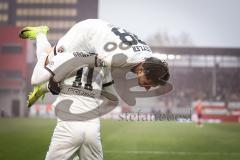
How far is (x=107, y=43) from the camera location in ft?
12.6

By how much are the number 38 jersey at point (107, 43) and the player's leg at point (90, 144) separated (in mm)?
705

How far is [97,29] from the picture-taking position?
12.9ft

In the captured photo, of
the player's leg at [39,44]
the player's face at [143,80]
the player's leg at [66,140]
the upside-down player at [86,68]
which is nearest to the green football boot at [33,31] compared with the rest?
the player's leg at [39,44]

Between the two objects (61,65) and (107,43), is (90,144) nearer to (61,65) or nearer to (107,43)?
(61,65)

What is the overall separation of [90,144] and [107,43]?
99cm

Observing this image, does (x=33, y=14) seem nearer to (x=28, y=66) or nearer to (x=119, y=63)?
(x=28, y=66)

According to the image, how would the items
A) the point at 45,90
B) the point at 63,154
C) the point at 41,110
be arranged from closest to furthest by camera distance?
the point at 63,154
the point at 45,90
the point at 41,110

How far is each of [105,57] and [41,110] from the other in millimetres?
42432

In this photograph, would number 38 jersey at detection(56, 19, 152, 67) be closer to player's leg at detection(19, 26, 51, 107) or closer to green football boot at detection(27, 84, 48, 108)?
player's leg at detection(19, 26, 51, 107)

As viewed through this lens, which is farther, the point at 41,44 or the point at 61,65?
the point at 41,44

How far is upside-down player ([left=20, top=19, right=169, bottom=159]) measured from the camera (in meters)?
3.82

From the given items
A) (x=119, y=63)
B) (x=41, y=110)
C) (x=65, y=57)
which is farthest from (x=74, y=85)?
(x=41, y=110)

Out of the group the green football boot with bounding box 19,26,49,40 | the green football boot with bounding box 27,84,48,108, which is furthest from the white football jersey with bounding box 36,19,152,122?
the green football boot with bounding box 19,26,49,40

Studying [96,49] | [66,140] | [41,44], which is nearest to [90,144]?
[66,140]
